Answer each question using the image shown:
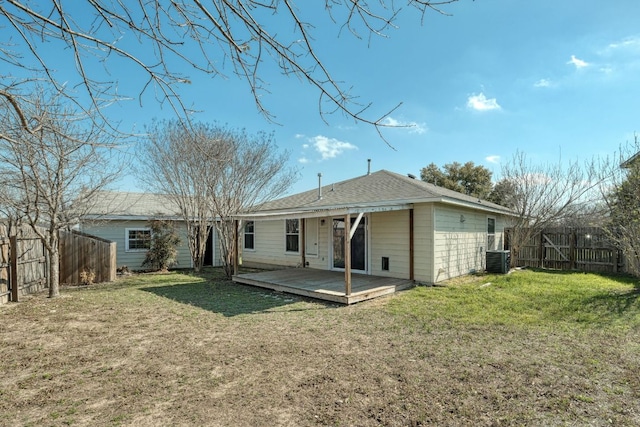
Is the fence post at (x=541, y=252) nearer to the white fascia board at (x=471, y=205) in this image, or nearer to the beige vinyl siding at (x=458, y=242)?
the white fascia board at (x=471, y=205)

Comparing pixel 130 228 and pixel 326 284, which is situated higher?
pixel 130 228

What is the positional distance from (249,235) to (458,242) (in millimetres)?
8723

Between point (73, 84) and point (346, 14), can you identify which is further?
point (73, 84)

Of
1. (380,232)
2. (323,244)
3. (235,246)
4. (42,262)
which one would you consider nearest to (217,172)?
(235,246)

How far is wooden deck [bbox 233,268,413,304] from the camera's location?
24.8 ft

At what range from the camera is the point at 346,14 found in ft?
7.13

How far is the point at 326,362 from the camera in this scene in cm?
410

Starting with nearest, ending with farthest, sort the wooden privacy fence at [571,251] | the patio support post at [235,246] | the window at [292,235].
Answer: the patio support post at [235,246] < the wooden privacy fence at [571,251] < the window at [292,235]

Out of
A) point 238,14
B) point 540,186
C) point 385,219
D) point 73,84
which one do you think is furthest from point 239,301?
point 540,186

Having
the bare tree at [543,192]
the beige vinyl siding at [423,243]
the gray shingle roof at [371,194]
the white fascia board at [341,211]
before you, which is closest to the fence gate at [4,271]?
the white fascia board at [341,211]

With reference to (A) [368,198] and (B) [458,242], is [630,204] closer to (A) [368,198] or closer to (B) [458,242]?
(B) [458,242]

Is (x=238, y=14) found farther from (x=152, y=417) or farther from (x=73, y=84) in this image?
(x=152, y=417)

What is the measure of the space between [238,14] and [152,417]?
3.25 meters

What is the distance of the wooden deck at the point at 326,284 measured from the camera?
24.8ft
